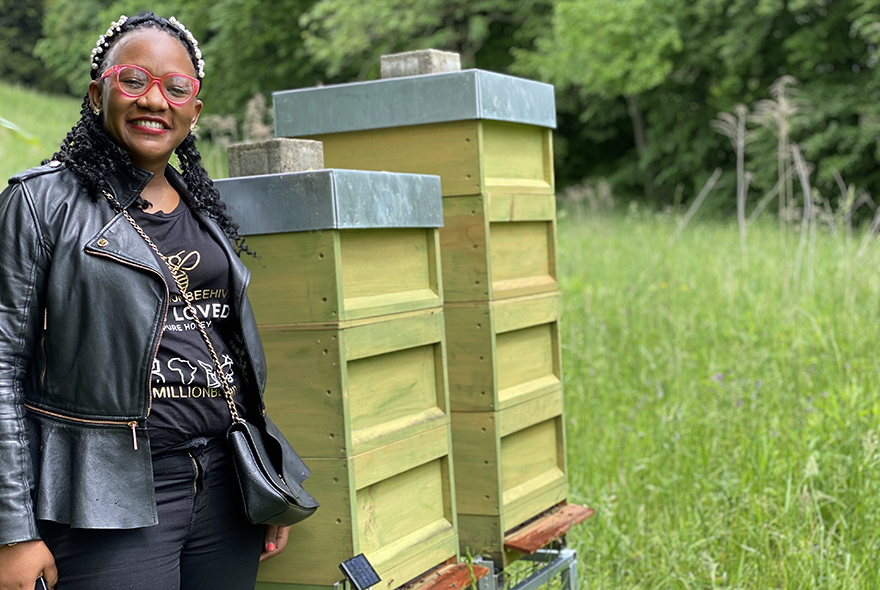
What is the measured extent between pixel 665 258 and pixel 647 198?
12603 millimetres

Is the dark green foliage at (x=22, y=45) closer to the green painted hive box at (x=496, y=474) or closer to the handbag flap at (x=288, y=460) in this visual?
the green painted hive box at (x=496, y=474)

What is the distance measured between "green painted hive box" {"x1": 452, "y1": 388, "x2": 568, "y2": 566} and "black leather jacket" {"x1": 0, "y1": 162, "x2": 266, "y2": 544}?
1441 millimetres

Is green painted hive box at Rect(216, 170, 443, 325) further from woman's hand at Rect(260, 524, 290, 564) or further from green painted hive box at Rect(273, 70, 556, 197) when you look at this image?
woman's hand at Rect(260, 524, 290, 564)

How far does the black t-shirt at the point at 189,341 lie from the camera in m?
2.06

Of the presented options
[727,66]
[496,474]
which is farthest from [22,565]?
[727,66]

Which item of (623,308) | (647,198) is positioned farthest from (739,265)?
(647,198)

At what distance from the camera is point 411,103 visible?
3.16 m

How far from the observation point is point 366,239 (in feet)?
8.58

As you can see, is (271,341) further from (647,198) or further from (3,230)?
(647,198)

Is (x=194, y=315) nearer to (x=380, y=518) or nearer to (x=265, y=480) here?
(x=265, y=480)

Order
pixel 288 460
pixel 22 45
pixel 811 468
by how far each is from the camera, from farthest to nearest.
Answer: pixel 22 45
pixel 811 468
pixel 288 460

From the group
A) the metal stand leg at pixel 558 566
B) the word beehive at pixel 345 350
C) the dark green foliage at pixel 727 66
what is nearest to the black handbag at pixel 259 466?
the word beehive at pixel 345 350

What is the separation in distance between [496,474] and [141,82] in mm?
1749

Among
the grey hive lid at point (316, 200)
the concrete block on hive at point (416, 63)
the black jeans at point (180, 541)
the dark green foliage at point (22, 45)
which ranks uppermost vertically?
the dark green foliage at point (22, 45)
